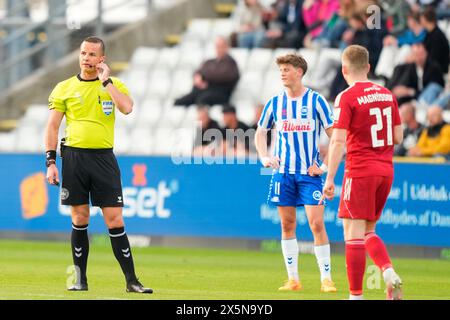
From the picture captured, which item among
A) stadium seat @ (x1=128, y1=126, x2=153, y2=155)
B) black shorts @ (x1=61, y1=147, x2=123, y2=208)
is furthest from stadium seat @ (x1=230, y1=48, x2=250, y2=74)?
black shorts @ (x1=61, y1=147, x2=123, y2=208)

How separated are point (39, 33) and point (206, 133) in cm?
759

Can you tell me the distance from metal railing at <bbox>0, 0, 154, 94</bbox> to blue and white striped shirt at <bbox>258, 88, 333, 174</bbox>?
11.5m

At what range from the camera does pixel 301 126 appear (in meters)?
13.2

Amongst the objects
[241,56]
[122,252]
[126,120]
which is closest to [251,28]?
[241,56]

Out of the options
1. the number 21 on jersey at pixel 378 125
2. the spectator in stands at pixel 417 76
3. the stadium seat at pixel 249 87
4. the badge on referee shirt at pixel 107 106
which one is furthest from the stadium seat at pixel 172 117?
the number 21 on jersey at pixel 378 125

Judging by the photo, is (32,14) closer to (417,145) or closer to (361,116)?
(417,145)

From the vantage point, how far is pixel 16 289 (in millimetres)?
12070

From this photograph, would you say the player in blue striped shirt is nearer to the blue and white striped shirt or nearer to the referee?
the blue and white striped shirt

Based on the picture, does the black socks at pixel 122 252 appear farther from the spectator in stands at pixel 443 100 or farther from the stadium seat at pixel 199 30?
the stadium seat at pixel 199 30

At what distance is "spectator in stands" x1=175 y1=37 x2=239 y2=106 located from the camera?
22516 mm

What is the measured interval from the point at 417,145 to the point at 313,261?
2867 mm
